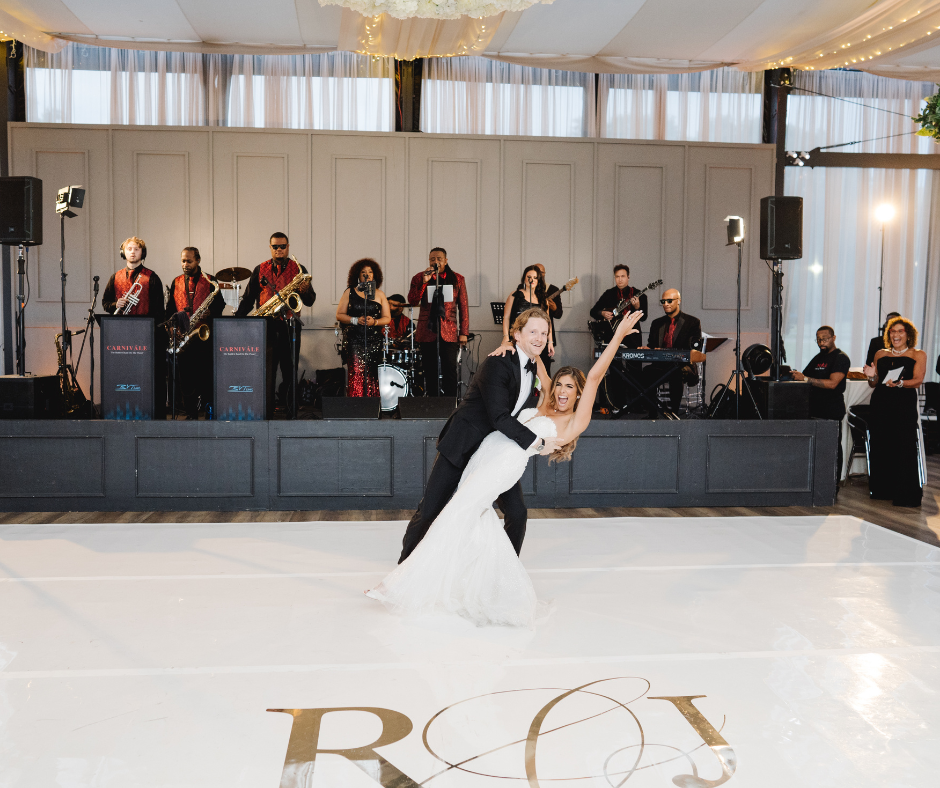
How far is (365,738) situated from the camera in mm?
2396

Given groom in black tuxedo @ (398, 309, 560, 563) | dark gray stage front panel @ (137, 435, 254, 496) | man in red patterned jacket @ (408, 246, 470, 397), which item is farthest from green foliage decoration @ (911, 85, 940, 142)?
dark gray stage front panel @ (137, 435, 254, 496)

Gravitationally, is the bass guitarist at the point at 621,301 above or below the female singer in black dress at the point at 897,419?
above

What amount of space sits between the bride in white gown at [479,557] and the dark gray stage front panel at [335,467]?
92.8 inches

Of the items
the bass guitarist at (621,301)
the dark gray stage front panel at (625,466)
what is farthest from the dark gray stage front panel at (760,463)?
the bass guitarist at (621,301)

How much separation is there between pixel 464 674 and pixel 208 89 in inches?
334

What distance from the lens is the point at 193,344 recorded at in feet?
22.9

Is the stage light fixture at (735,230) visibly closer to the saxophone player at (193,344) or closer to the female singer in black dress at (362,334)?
the female singer in black dress at (362,334)

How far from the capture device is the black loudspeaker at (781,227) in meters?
6.61

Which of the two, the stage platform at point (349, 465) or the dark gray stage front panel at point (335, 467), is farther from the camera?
the dark gray stage front panel at point (335, 467)

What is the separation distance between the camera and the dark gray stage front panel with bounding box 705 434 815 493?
6.14 metres

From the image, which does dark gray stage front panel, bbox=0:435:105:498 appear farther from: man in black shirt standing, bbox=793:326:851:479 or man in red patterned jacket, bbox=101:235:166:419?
man in black shirt standing, bbox=793:326:851:479

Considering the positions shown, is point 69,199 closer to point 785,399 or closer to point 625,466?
point 625,466

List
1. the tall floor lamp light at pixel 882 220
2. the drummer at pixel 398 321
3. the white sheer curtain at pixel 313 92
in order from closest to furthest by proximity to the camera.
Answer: the drummer at pixel 398 321, the white sheer curtain at pixel 313 92, the tall floor lamp light at pixel 882 220


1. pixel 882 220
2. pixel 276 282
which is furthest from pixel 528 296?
pixel 882 220
